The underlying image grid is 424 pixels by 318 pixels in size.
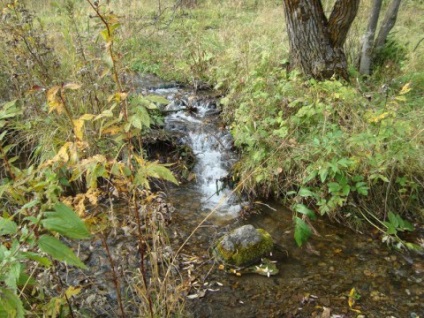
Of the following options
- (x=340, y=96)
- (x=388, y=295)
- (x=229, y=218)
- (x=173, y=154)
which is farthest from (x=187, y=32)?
(x=388, y=295)

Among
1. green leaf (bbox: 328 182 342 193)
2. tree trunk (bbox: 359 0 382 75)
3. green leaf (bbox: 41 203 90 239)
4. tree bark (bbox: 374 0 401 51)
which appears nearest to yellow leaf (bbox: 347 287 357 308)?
green leaf (bbox: 328 182 342 193)

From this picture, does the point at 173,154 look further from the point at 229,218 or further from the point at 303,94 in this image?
the point at 303,94

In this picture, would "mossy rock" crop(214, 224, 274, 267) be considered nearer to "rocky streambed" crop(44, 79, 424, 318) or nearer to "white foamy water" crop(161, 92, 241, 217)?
"rocky streambed" crop(44, 79, 424, 318)

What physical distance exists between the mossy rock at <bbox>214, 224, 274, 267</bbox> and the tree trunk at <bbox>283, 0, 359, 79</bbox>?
2455 millimetres

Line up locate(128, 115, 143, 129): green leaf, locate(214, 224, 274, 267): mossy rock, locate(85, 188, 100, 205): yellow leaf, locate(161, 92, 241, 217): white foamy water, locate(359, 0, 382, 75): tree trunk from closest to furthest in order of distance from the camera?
locate(128, 115, 143, 129): green leaf < locate(85, 188, 100, 205): yellow leaf < locate(214, 224, 274, 267): mossy rock < locate(161, 92, 241, 217): white foamy water < locate(359, 0, 382, 75): tree trunk

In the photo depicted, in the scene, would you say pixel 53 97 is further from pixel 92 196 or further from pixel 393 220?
pixel 393 220

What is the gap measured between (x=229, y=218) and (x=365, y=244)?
1.34 metres

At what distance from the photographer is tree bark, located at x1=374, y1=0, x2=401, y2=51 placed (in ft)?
16.2

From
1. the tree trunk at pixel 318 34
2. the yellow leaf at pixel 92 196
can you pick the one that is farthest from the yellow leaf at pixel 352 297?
the tree trunk at pixel 318 34

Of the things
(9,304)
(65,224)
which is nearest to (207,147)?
(65,224)

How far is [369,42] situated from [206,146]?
2.67m

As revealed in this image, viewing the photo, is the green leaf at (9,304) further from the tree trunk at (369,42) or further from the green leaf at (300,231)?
the tree trunk at (369,42)

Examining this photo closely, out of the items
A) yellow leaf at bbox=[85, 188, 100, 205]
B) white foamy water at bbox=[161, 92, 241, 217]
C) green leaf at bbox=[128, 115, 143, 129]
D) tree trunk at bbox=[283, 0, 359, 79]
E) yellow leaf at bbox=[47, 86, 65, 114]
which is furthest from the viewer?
tree trunk at bbox=[283, 0, 359, 79]

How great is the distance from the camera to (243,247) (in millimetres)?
3119
